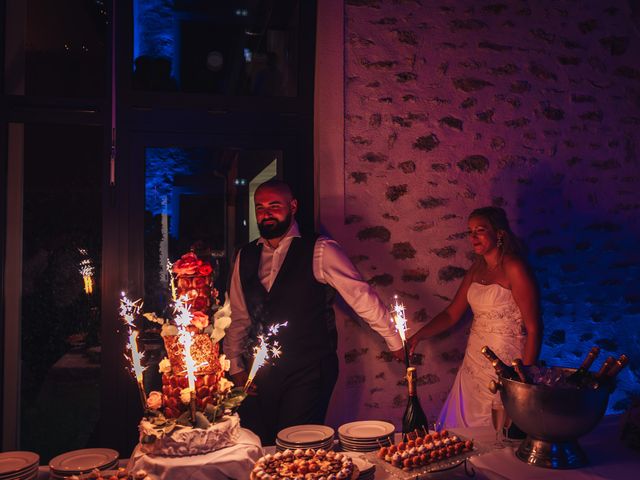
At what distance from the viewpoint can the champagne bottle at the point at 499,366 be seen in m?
→ 1.77

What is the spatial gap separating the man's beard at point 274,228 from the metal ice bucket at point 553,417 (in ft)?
5.33

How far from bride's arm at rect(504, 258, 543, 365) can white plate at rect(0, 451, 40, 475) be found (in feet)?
7.50

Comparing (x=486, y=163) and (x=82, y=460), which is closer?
(x=82, y=460)

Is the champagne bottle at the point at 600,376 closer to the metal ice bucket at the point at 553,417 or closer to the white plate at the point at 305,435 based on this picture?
the metal ice bucket at the point at 553,417

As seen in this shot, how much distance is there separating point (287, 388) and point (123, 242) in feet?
4.30

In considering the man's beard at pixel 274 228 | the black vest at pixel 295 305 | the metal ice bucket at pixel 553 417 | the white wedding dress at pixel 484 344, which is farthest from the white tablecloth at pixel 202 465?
the white wedding dress at pixel 484 344

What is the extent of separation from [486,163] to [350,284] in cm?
139

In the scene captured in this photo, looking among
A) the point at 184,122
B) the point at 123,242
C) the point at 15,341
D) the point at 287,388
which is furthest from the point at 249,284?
the point at 15,341

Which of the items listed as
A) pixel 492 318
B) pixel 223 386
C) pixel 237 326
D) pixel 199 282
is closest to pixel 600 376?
pixel 223 386

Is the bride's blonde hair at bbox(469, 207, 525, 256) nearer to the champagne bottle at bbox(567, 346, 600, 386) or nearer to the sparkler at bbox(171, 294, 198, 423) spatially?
the champagne bottle at bbox(567, 346, 600, 386)

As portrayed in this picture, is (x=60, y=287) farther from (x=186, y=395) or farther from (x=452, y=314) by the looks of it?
(x=452, y=314)

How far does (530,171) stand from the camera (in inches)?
148

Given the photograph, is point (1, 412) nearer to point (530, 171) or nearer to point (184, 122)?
point (184, 122)

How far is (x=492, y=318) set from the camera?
3072 mm
